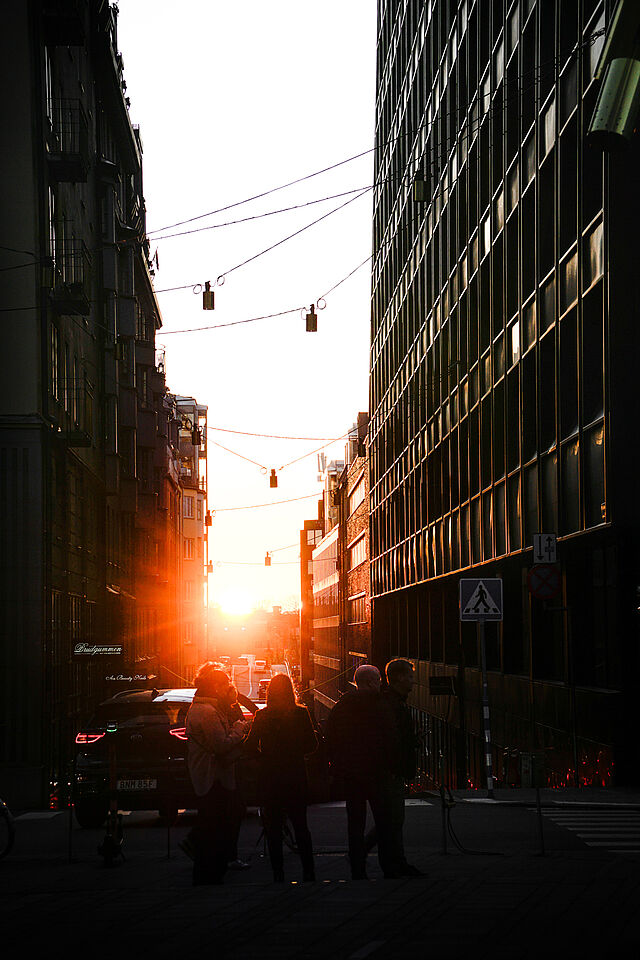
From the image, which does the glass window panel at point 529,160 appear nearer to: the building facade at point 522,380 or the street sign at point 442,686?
the building facade at point 522,380

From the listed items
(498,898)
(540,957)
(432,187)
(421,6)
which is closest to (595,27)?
(498,898)

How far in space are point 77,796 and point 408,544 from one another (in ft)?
101

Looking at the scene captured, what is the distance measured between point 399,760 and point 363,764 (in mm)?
279

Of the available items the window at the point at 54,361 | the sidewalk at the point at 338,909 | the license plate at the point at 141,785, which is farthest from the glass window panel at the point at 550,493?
the sidewalk at the point at 338,909

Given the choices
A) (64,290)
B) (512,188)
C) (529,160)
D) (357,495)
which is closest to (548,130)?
(529,160)

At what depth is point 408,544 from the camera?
4588 cm

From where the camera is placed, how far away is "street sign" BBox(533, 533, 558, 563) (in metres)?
18.5

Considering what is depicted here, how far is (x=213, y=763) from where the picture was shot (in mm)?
10398

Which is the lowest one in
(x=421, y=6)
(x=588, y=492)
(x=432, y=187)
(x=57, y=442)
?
(x=588, y=492)

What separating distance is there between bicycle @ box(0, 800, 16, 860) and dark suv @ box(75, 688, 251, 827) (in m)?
1.57

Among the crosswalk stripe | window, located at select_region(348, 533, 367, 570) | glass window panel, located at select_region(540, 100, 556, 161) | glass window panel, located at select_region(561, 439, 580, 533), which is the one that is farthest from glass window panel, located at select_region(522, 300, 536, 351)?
window, located at select_region(348, 533, 367, 570)

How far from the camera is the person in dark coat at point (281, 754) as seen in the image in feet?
34.4

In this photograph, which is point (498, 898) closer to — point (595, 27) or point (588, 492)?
point (588, 492)

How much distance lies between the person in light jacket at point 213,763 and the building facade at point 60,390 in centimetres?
1282
